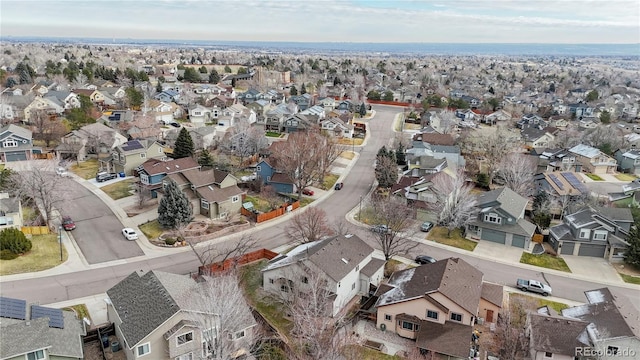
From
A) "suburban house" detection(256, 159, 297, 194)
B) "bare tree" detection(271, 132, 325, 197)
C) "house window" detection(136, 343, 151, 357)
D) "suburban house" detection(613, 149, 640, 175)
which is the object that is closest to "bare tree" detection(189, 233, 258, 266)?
"house window" detection(136, 343, 151, 357)

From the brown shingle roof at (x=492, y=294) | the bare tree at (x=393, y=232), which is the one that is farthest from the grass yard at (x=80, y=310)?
the brown shingle roof at (x=492, y=294)

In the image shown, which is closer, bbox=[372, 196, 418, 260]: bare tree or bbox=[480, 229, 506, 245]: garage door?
bbox=[372, 196, 418, 260]: bare tree

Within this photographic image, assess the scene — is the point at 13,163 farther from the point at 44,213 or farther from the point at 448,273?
the point at 448,273

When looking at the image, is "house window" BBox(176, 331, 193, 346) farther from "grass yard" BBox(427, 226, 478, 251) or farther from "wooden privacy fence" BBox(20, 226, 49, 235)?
"grass yard" BBox(427, 226, 478, 251)

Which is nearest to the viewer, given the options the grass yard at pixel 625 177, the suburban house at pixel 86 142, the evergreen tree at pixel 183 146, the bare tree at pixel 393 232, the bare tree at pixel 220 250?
the bare tree at pixel 220 250

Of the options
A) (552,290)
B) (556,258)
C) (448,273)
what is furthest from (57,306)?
(556,258)

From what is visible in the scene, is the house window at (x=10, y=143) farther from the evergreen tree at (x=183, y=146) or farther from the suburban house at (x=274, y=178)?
the suburban house at (x=274, y=178)

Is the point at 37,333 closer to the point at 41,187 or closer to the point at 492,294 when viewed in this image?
the point at 41,187
